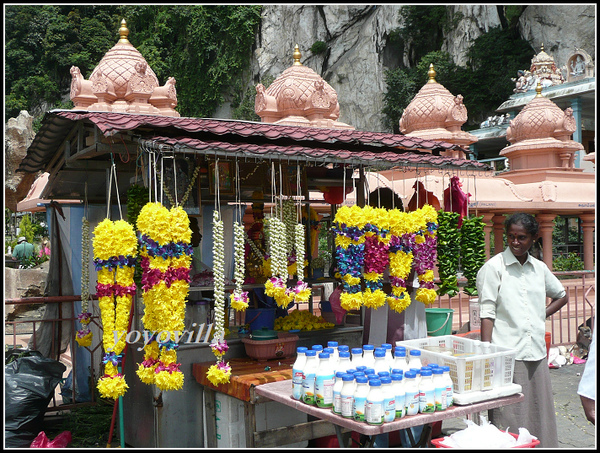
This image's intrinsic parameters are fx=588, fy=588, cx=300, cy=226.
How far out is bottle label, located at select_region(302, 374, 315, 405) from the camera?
150 inches

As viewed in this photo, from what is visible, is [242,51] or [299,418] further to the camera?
[242,51]

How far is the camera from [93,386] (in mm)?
6691

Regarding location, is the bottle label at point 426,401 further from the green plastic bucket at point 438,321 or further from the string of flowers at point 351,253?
the green plastic bucket at point 438,321

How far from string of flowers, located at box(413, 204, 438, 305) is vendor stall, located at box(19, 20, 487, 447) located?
0.02 meters

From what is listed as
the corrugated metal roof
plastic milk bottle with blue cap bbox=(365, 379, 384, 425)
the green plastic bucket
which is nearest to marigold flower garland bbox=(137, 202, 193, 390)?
the corrugated metal roof

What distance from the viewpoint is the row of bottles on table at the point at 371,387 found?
11.2ft

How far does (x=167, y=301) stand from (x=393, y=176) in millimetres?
9551

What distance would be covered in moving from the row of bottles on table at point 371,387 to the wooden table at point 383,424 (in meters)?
0.04

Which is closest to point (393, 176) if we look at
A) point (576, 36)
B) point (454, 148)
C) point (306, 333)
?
point (454, 148)

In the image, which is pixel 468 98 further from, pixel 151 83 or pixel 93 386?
pixel 93 386

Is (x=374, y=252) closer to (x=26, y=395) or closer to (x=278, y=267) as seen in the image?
(x=278, y=267)

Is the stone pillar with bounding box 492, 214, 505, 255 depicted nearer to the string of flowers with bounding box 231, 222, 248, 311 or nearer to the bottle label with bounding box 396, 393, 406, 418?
the string of flowers with bounding box 231, 222, 248, 311

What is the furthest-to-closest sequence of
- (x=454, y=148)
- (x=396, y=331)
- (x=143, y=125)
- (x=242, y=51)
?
(x=242, y=51)
(x=454, y=148)
(x=396, y=331)
(x=143, y=125)

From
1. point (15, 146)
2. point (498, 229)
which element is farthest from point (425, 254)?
point (15, 146)
